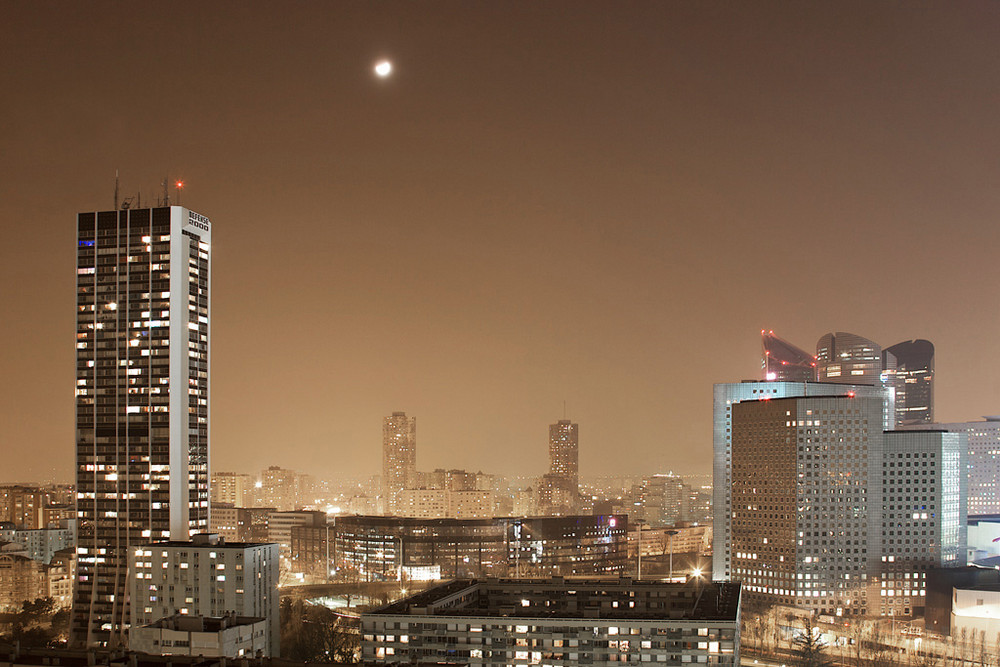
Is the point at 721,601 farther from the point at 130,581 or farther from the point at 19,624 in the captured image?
the point at 19,624

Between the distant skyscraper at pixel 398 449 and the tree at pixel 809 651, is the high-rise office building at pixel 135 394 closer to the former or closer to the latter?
the tree at pixel 809 651

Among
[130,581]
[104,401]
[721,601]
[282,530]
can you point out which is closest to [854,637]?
[721,601]

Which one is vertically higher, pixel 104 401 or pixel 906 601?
pixel 104 401

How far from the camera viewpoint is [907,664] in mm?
36188

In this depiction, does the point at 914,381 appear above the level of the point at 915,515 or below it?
above

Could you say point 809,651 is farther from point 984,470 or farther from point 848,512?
point 984,470

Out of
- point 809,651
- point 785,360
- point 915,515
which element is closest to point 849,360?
point 785,360

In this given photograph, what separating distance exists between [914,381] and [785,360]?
21.0 m

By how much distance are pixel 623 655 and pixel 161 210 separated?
22257 mm

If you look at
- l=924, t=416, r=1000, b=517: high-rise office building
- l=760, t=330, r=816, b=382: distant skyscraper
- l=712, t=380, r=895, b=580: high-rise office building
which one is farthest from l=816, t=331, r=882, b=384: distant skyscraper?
l=712, t=380, r=895, b=580: high-rise office building

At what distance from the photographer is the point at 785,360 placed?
7038 cm

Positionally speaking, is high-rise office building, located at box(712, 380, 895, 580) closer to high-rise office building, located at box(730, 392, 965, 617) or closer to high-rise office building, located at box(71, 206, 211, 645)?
high-rise office building, located at box(730, 392, 965, 617)

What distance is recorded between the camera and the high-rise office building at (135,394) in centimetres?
3759

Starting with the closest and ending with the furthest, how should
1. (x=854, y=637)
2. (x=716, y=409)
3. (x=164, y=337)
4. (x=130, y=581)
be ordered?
(x=130, y=581), (x=164, y=337), (x=854, y=637), (x=716, y=409)
